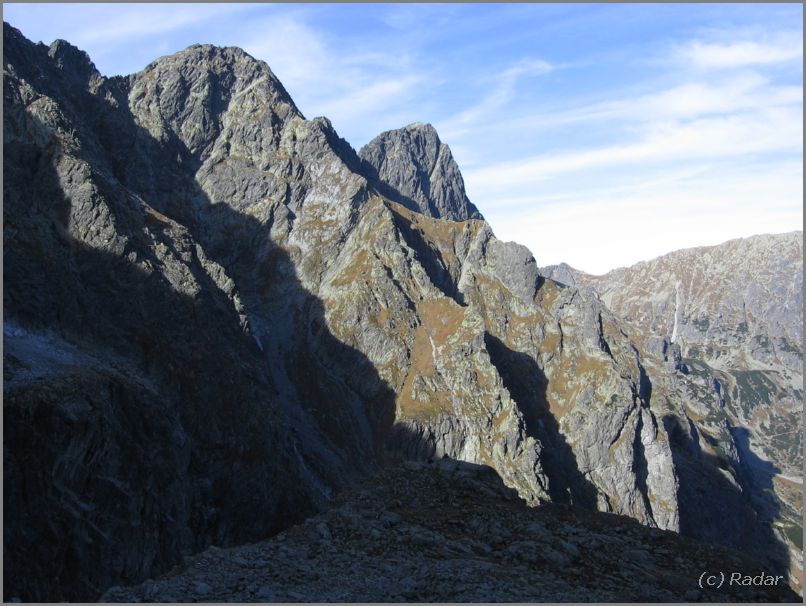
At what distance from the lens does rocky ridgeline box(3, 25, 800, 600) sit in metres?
51.2

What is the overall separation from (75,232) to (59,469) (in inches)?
2233

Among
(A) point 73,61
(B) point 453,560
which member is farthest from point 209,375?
(A) point 73,61

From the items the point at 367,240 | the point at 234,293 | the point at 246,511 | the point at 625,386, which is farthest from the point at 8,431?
the point at 625,386

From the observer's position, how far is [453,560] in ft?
82.7

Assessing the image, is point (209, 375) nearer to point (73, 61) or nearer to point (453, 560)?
point (453, 560)

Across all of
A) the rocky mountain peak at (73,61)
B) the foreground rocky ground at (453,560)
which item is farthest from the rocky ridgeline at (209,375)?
the foreground rocky ground at (453,560)

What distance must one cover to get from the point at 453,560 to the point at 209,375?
248ft

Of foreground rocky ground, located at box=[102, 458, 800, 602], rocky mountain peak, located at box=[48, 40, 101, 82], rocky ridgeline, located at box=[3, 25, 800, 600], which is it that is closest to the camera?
foreground rocky ground, located at box=[102, 458, 800, 602]

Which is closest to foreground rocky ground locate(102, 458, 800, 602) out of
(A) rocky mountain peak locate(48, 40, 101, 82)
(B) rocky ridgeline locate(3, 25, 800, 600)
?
(B) rocky ridgeline locate(3, 25, 800, 600)

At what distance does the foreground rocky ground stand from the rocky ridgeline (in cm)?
2289

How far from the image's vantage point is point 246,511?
86125 millimetres

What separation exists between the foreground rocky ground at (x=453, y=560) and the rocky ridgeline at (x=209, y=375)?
22886mm

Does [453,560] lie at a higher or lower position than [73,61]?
lower

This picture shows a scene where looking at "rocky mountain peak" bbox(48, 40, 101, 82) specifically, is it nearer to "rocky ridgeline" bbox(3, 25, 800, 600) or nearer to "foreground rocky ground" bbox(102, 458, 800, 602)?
"rocky ridgeline" bbox(3, 25, 800, 600)
